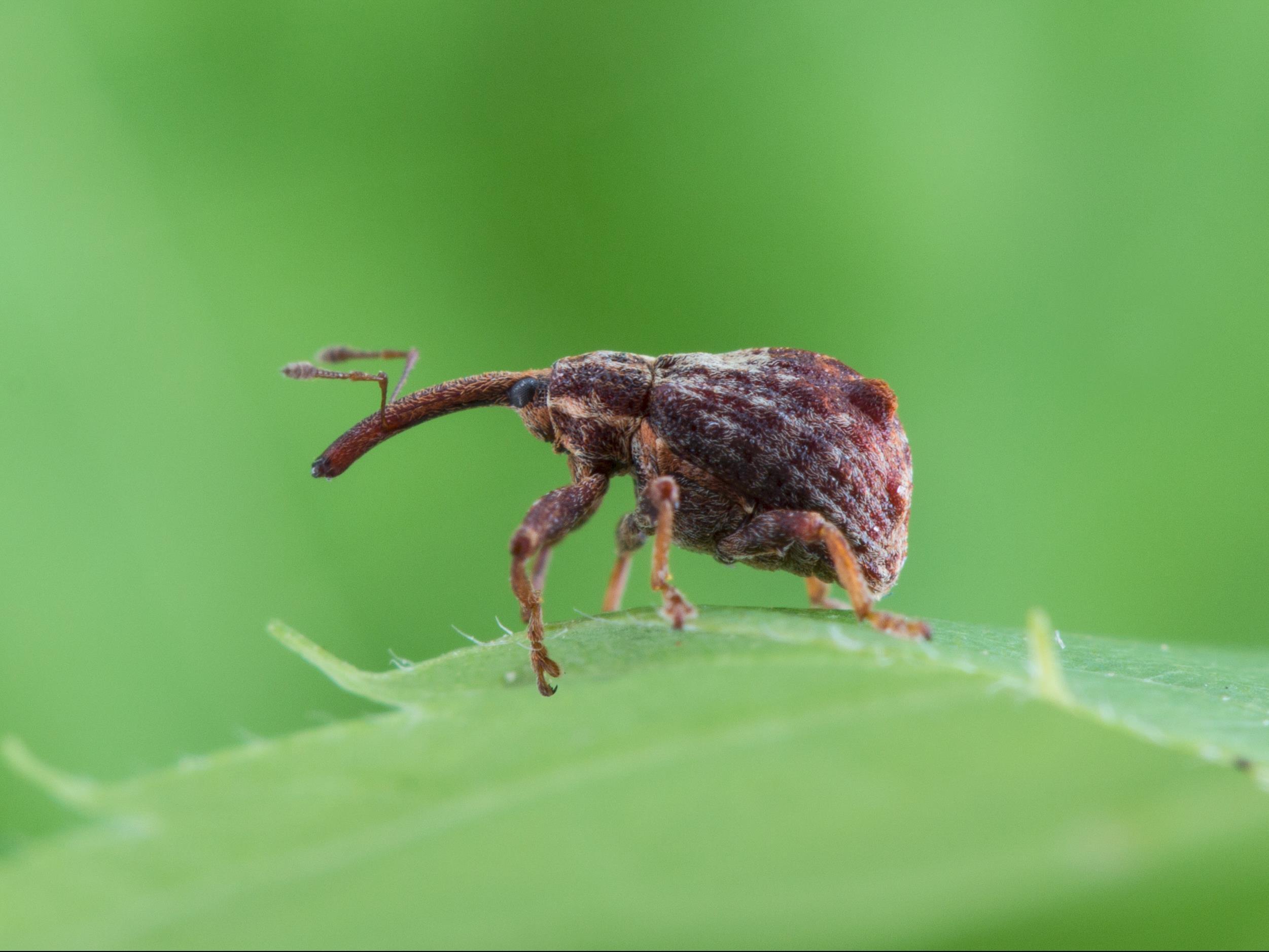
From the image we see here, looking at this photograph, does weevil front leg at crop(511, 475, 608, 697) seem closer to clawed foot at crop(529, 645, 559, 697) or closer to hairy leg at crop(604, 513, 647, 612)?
hairy leg at crop(604, 513, 647, 612)

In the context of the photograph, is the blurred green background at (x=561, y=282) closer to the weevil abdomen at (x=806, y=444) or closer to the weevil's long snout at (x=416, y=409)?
the weevil's long snout at (x=416, y=409)

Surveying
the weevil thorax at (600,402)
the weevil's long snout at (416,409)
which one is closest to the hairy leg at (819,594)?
the weevil thorax at (600,402)

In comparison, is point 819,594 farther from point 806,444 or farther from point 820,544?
point 806,444

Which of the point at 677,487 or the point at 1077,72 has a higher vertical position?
the point at 1077,72

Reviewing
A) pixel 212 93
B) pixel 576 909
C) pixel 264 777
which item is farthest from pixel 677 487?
pixel 212 93

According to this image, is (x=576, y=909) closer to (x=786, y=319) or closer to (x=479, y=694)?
(x=479, y=694)

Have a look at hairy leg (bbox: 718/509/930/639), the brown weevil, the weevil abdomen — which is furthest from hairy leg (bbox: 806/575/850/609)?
hairy leg (bbox: 718/509/930/639)

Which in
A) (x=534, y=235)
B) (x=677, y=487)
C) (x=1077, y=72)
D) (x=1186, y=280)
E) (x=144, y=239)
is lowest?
(x=677, y=487)
